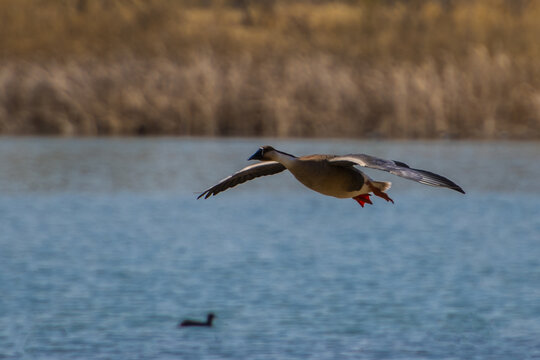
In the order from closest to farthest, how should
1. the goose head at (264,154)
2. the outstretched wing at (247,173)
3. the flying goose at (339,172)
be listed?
the flying goose at (339,172) < the goose head at (264,154) < the outstretched wing at (247,173)

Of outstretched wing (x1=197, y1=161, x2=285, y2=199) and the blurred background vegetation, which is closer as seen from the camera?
outstretched wing (x1=197, y1=161, x2=285, y2=199)

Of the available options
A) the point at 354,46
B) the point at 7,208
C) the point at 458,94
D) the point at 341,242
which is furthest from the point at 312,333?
the point at 354,46

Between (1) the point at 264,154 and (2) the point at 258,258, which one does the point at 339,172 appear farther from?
(2) the point at 258,258

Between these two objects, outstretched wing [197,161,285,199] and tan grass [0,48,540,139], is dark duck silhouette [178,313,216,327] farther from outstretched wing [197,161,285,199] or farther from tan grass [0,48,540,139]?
tan grass [0,48,540,139]

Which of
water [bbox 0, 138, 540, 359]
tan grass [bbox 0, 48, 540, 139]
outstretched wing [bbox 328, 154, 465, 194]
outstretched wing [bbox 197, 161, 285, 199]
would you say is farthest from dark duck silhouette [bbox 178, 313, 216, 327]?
tan grass [bbox 0, 48, 540, 139]

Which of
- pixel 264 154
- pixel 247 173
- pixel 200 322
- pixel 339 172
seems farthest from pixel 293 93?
pixel 264 154

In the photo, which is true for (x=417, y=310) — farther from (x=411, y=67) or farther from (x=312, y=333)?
(x=411, y=67)

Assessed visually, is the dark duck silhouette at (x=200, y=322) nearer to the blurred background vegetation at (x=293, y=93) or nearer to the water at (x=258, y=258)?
the water at (x=258, y=258)

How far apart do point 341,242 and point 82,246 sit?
4.58 m

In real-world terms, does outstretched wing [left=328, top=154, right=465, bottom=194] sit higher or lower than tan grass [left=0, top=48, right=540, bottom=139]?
lower

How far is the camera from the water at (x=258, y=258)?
487 inches

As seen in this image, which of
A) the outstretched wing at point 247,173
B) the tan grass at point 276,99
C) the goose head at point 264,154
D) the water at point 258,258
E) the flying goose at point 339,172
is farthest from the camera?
the tan grass at point 276,99

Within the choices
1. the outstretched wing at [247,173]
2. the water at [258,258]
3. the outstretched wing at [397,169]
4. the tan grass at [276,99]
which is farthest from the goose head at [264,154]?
the tan grass at [276,99]

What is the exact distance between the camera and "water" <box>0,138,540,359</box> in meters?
12.4
